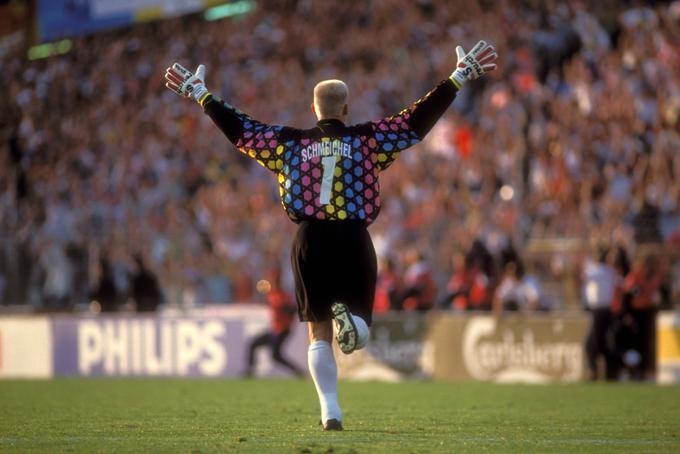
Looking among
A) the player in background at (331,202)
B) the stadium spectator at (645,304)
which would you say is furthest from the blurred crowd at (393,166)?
the player in background at (331,202)

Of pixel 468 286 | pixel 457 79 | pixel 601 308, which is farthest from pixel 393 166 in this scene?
pixel 457 79

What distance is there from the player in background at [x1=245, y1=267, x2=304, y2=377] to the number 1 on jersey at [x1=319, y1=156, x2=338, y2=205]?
10.9m

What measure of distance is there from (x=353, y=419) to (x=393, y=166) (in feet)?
41.4

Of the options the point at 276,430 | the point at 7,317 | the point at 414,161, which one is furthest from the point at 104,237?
the point at 276,430

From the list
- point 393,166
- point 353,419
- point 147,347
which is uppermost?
point 393,166

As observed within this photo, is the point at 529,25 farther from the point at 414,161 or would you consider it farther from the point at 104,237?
the point at 104,237

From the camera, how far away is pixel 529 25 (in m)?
23.2

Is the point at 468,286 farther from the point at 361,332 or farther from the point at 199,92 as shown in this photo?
the point at 361,332

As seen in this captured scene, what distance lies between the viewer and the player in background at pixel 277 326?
63.6 ft

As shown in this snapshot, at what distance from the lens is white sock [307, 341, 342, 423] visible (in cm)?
809

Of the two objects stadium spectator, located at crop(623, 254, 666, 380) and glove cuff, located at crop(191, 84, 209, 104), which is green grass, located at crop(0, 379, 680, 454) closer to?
stadium spectator, located at crop(623, 254, 666, 380)

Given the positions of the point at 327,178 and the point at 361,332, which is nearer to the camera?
the point at 361,332

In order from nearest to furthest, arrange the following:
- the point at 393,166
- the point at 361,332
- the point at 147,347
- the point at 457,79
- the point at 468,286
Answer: the point at 361,332
the point at 457,79
the point at 468,286
the point at 147,347
the point at 393,166

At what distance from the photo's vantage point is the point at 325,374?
8.09 metres
